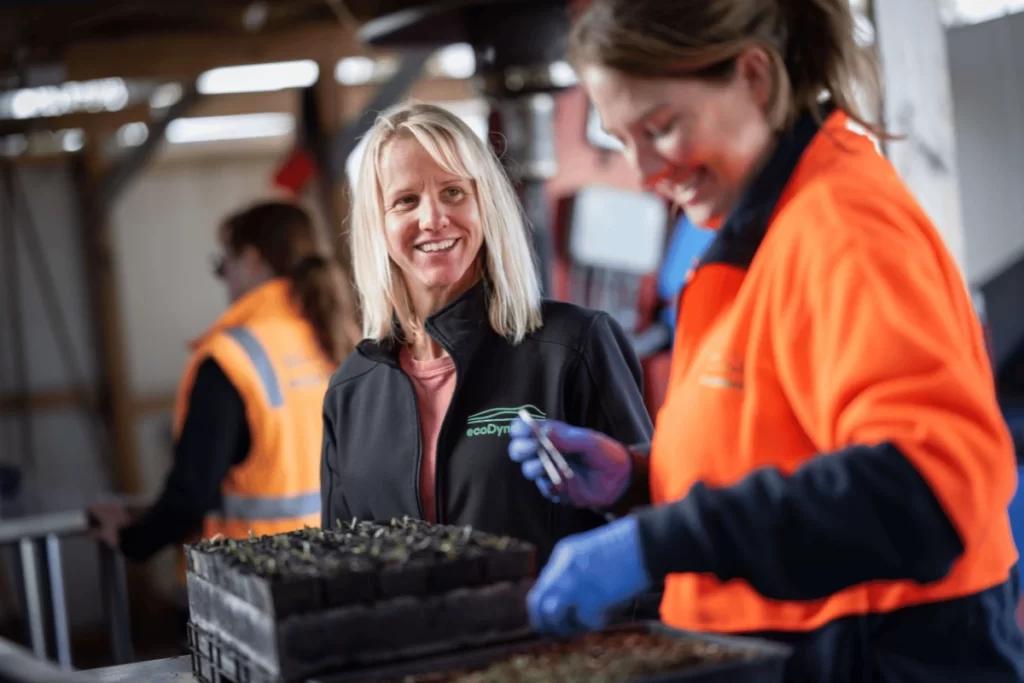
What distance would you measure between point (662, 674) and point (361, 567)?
1.28 feet

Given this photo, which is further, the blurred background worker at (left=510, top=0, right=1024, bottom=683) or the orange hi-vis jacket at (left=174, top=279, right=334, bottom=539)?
the orange hi-vis jacket at (left=174, top=279, right=334, bottom=539)

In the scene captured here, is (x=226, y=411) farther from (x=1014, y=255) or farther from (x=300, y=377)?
(x=1014, y=255)

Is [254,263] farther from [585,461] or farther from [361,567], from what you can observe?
[361,567]

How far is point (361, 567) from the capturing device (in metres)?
1.40

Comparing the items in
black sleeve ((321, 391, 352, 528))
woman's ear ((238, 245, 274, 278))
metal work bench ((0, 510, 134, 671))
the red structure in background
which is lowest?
metal work bench ((0, 510, 134, 671))

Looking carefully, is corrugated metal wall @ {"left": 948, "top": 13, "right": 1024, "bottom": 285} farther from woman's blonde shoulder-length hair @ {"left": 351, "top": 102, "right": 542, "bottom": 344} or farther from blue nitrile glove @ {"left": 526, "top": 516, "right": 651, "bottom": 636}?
blue nitrile glove @ {"left": 526, "top": 516, "right": 651, "bottom": 636}

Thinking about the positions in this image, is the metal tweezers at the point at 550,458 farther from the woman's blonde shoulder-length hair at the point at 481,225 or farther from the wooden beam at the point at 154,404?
the wooden beam at the point at 154,404

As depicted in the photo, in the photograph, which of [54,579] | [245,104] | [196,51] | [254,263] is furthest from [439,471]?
[245,104]

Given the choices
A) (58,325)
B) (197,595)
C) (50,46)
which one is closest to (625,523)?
(197,595)

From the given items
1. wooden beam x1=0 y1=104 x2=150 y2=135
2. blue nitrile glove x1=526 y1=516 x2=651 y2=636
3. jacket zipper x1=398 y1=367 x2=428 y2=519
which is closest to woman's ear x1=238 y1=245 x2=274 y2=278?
jacket zipper x1=398 y1=367 x2=428 y2=519

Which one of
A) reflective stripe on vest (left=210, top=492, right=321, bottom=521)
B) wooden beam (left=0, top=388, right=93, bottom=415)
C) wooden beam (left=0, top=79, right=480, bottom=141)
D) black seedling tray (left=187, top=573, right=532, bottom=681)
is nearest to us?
black seedling tray (left=187, top=573, right=532, bottom=681)

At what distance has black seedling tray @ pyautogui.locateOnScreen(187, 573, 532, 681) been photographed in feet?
4.42

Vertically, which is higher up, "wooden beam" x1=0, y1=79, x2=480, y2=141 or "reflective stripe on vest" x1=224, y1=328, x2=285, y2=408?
"wooden beam" x1=0, y1=79, x2=480, y2=141

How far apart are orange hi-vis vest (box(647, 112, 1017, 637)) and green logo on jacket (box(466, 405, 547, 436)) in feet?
1.75
